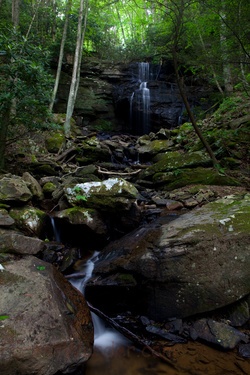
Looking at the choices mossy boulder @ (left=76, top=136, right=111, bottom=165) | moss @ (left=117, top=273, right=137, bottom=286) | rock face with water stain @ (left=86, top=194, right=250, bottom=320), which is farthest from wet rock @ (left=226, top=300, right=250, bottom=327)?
mossy boulder @ (left=76, top=136, right=111, bottom=165)

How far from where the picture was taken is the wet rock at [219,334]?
9.43 feet

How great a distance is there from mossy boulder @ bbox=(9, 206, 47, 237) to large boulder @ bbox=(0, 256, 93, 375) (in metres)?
1.64

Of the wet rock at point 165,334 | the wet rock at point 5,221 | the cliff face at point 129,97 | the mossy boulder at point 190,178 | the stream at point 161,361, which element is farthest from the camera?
the cliff face at point 129,97

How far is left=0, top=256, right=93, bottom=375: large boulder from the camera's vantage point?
218 cm

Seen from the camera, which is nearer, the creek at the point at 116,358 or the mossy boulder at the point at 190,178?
the creek at the point at 116,358

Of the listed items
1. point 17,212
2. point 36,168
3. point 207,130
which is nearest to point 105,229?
point 17,212

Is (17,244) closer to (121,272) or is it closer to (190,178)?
(121,272)

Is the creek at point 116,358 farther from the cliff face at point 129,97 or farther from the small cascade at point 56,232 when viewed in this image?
the cliff face at point 129,97

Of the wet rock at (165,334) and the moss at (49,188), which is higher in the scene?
the moss at (49,188)

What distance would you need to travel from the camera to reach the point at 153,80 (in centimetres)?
1741

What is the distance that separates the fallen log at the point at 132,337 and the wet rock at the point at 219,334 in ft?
1.86

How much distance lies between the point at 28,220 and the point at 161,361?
11.6 ft

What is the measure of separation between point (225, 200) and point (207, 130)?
5.58 m

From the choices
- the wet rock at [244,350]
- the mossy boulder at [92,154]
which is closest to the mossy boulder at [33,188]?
the mossy boulder at [92,154]
